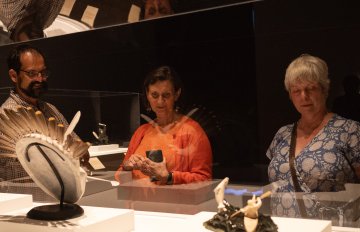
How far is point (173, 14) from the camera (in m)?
2.46

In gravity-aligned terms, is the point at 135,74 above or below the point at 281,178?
above

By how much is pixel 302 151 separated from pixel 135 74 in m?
1.06

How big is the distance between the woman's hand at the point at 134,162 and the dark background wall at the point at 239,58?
0.35 m

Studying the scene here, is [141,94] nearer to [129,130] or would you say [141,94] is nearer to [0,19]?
[129,130]

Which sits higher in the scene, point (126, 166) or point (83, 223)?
point (126, 166)

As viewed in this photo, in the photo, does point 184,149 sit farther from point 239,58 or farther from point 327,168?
point 327,168

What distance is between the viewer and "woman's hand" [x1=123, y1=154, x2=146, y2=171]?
8.66ft

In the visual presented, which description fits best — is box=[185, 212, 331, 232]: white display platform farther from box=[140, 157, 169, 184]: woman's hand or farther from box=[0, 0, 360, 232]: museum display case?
box=[140, 157, 169, 184]: woman's hand

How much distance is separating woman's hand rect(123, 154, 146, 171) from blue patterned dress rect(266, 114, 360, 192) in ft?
2.88

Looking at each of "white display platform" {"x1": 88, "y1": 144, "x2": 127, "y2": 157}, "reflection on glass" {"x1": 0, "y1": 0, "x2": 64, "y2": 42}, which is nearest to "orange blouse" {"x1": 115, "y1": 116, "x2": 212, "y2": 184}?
"white display platform" {"x1": 88, "y1": 144, "x2": 127, "y2": 157}

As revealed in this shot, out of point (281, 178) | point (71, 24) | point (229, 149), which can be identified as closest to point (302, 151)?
point (281, 178)

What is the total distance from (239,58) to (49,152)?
105 cm

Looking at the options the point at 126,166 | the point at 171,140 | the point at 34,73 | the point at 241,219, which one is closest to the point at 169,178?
the point at 171,140

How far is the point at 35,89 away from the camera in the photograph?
2.92 m
